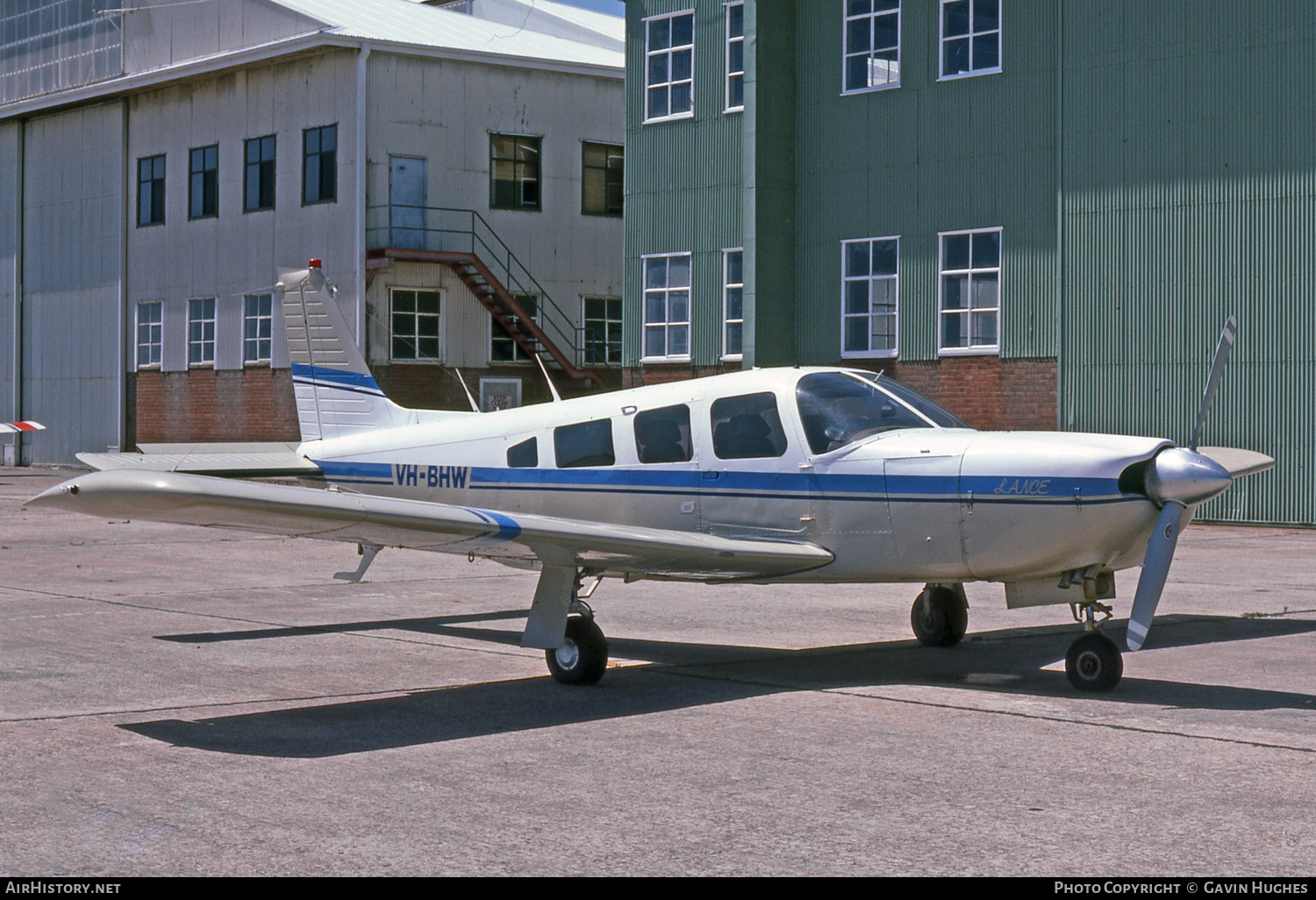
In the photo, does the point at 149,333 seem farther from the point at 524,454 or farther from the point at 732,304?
the point at 524,454

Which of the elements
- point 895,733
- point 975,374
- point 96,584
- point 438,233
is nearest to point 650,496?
point 895,733

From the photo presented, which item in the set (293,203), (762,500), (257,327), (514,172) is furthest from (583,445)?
(257,327)

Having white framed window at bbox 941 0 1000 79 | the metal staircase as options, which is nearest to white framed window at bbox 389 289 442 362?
the metal staircase

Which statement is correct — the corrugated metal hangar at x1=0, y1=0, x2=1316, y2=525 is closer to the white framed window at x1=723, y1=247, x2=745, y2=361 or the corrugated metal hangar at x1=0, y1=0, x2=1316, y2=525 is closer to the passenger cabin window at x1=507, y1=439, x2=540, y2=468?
the white framed window at x1=723, y1=247, x2=745, y2=361

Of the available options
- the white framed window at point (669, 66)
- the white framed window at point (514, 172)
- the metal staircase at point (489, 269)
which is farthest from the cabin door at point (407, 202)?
the white framed window at point (669, 66)

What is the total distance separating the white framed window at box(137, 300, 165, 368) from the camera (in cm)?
4209

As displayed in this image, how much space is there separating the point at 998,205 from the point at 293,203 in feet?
61.8

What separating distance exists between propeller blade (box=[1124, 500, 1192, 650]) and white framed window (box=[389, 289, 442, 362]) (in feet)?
94.7

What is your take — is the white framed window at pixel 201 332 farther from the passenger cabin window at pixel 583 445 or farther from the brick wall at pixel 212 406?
the passenger cabin window at pixel 583 445

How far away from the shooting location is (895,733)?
8.02 meters

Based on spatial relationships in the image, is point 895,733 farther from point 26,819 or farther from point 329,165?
point 329,165

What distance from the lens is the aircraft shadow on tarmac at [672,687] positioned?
26.6 ft

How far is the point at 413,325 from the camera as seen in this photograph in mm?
36906

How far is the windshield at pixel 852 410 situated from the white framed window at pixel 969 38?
18.3m
